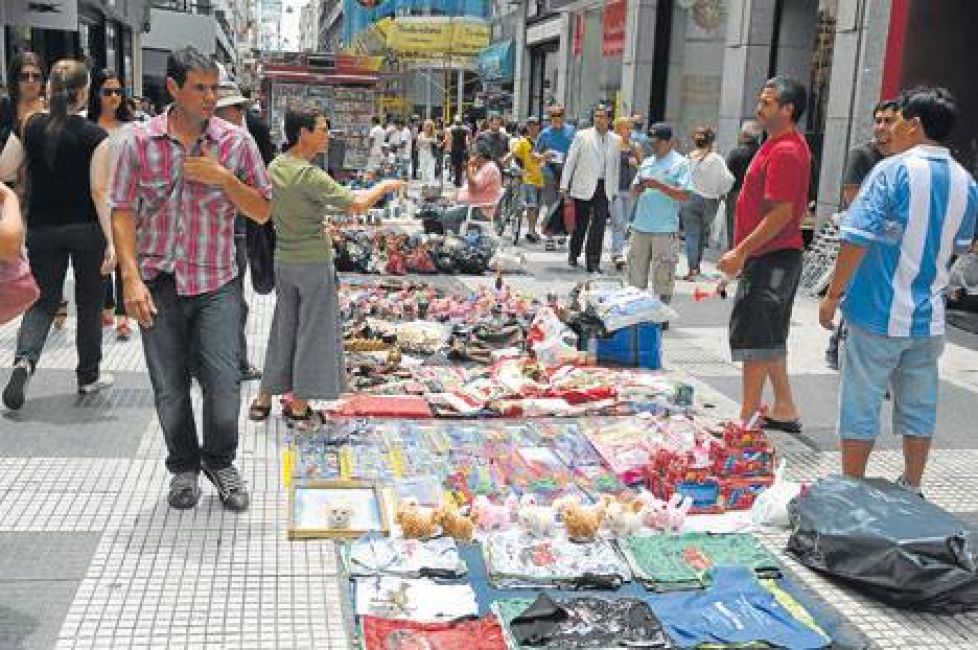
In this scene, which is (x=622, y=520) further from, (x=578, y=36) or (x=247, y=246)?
(x=578, y=36)

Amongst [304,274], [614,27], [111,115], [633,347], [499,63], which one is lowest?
[633,347]

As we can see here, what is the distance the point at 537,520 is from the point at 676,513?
68 centimetres

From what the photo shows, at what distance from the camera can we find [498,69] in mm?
39188

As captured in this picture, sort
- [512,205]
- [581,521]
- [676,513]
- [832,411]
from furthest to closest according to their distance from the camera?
[512,205] → [832,411] → [676,513] → [581,521]

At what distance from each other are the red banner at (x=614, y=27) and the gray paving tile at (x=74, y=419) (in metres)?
16.3

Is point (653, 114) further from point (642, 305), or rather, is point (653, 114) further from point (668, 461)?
point (668, 461)

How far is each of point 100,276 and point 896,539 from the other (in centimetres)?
485

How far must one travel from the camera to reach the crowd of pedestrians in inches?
177

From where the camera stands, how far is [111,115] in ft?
25.5

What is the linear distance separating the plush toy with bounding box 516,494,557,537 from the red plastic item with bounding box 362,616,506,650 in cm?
79

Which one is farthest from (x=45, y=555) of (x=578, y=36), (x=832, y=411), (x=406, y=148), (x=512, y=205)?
(x=406, y=148)

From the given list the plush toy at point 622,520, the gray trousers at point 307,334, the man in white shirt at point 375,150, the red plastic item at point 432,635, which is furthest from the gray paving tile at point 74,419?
the man in white shirt at point 375,150

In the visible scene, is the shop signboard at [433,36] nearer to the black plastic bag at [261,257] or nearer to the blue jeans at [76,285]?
the blue jeans at [76,285]

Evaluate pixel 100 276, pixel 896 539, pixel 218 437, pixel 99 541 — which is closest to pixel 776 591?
pixel 896 539
